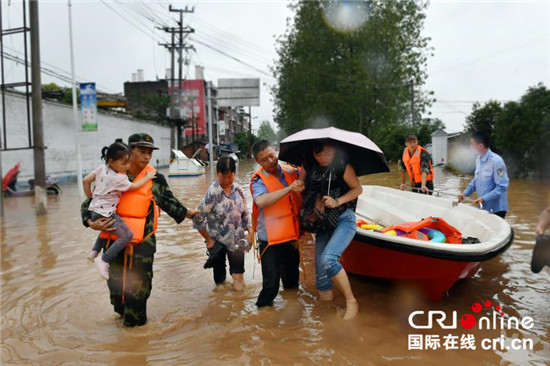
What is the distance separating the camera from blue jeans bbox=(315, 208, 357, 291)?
376 centimetres

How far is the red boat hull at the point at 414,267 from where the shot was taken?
12.2 feet

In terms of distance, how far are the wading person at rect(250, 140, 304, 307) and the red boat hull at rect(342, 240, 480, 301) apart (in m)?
0.82

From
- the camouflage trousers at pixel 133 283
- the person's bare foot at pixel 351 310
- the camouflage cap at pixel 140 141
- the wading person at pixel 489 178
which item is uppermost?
the camouflage cap at pixel 140 141

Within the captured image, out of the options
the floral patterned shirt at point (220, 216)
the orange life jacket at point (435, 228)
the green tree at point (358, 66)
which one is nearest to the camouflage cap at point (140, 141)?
the floral patterned shirt at point (220, 216)

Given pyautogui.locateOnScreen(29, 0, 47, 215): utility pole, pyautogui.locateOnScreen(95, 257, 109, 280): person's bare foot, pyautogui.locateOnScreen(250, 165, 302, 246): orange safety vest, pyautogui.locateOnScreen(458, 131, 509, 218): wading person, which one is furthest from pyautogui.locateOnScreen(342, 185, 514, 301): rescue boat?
pyautogui.locateOnScreen(29, 0, 47, 215): utility pole

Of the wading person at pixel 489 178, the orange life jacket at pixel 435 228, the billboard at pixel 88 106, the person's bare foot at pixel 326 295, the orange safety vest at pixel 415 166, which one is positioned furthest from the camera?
the billboard at pixel 88 106

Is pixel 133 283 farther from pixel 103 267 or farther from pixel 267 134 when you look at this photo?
pixel 267 134

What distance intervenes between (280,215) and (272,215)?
0.26 ft

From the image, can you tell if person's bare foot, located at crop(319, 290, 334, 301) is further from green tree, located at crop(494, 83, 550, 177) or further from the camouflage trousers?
green tree, located at crop(494, 83, 550, 177)

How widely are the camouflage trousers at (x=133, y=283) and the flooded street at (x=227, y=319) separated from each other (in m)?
0.22

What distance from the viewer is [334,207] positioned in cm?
378

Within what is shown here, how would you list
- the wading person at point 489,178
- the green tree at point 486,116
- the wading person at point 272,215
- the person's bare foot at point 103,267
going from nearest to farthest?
1. the person's bare foot at point 103,267
2. the wading person at point 272,215
3. the wading person at point 489,178
4. the green tree at point 486,116

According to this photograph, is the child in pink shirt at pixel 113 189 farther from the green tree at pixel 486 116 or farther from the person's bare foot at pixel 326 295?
the green tree at pixel 486 116

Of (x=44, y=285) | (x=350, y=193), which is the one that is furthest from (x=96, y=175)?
(x=44, y=285)
